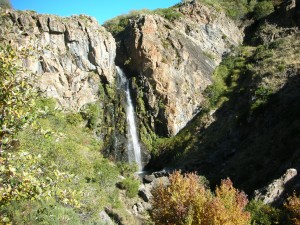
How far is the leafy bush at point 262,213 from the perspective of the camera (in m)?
19.5

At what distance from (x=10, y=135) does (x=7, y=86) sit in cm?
108

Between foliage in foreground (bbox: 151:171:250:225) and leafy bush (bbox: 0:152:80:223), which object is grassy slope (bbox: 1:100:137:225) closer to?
foliage in foreground (bbox: 151:171:250:225)

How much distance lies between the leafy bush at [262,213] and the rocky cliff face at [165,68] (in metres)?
26.5

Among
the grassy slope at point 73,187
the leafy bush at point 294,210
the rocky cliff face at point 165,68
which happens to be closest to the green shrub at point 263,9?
the rocky cliff face at point 165,68

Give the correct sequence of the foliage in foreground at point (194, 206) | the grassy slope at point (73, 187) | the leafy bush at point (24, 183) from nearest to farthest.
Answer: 1. the leafy bush at point (24, 183)
2. the grassy slope at point (73, 187)
3. the foliage in foreground at point (194, 206)

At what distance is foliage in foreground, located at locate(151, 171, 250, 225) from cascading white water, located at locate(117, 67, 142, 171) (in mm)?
23972

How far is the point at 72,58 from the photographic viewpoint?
160ft

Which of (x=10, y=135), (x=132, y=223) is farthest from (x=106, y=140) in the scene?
(x=10, y=135)

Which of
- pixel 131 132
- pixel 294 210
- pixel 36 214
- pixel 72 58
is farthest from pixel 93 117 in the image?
pixel 294 210

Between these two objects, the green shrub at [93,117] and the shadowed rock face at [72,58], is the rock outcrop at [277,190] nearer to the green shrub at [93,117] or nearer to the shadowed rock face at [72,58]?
the green shrub at [93,117]

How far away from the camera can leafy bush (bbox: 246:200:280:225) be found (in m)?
19.5

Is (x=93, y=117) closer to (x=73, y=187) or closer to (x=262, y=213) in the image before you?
(x=73, y=187)

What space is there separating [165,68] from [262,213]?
33.5m

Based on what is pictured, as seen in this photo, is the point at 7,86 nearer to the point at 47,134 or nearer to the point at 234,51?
the point at 47,134
